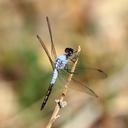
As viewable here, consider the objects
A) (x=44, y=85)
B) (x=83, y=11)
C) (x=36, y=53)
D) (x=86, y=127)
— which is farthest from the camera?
(x=83, y=11)

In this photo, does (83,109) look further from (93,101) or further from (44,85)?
(44,85)

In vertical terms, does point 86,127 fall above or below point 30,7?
below

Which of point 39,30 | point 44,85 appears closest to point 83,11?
point 39,30

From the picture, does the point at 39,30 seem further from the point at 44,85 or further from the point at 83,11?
the point at 44,85

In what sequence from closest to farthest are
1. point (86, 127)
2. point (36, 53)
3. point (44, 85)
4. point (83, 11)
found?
point (86, 127)
point (44, 85)
point (36, 53)
point (83, 11)

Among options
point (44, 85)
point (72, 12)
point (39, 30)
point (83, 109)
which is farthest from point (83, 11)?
point (83, 109)

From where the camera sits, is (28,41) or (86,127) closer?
(86,127)
